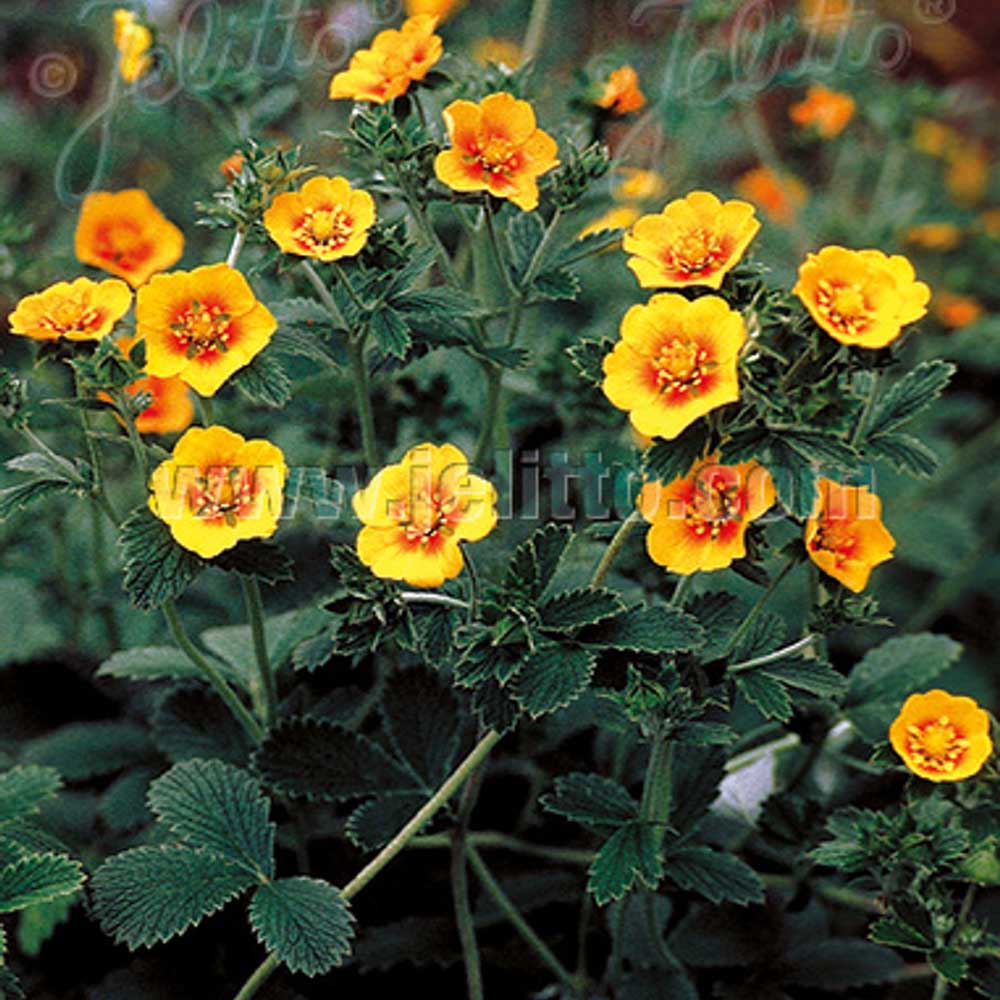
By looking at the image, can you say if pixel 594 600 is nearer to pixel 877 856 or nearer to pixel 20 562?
pixel 877 856

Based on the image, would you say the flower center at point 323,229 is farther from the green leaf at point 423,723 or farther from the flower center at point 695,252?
the green leaf at point 423,723

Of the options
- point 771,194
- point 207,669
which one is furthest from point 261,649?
point 771,194

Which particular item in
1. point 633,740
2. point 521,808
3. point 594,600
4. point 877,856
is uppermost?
point 594,600

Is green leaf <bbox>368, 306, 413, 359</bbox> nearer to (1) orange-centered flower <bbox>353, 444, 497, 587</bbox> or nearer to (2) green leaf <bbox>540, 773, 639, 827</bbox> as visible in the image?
(1) orange-centered flower <bbox>353, 444, 497, 587</bbox>

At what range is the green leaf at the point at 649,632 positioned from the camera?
901 millimetres

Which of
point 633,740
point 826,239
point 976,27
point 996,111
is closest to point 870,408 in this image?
point 633,740

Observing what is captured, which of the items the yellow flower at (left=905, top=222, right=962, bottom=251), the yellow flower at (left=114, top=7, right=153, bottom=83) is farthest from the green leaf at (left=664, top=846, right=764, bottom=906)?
the yellow flower at (left=905, top=222, right=962, bottom=251)

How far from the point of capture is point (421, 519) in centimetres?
88

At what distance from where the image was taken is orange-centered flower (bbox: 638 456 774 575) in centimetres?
88

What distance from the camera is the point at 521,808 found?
1.33 m

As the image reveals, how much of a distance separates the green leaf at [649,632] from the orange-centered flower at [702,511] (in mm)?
41

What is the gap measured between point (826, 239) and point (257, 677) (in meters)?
1.19

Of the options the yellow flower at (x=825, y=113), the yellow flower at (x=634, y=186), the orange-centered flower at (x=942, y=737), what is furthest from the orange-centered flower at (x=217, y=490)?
the yellow flower at (x=825, y=113)

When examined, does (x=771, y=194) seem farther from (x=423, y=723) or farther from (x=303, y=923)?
(x=303, y=923)
